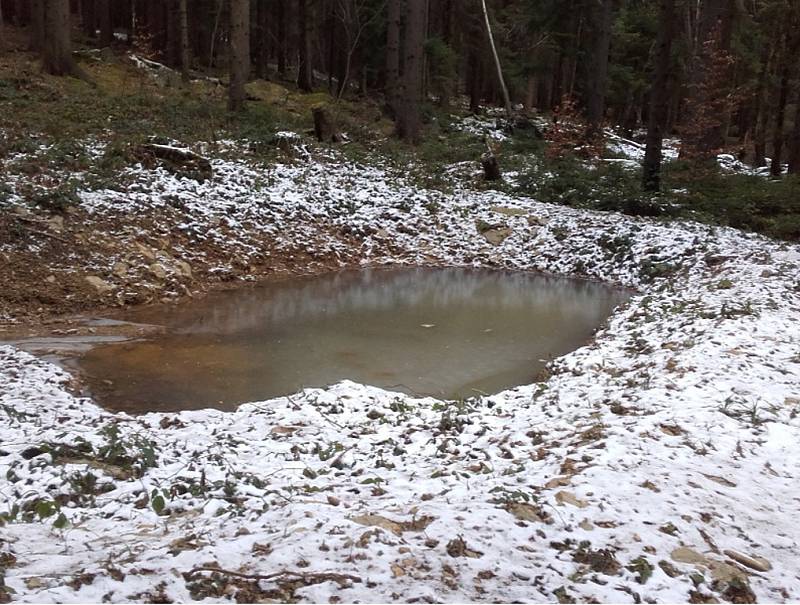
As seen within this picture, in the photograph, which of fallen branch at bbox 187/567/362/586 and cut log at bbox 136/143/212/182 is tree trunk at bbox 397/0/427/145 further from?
fallen branch at bbox 187/567/362/586

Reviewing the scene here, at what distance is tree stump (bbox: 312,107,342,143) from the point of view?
717 inches

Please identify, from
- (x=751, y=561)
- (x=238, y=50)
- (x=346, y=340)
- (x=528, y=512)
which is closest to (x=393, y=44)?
(x=238, y=50)

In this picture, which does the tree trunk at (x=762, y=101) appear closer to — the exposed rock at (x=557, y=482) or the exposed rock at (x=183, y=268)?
the exposed rock at (x=183, y=268)

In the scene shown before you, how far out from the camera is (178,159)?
13.4 meters

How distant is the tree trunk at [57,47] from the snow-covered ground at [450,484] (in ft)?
45.6

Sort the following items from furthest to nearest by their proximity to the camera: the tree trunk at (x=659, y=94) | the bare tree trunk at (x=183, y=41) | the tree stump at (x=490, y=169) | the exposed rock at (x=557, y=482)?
the bare tree trunk at (x=183, y=41), the tree stump at (x=490, y=169), the tree trunk at (x=659, y=94), the exposed rock at (x=557, y=482)

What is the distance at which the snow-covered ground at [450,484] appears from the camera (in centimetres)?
321

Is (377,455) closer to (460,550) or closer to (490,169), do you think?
(460,550)

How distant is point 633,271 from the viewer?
1307 cm

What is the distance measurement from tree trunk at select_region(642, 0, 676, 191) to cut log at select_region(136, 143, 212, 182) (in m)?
10.6

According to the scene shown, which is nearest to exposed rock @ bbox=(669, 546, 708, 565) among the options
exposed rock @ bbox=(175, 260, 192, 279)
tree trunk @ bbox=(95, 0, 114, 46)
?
exposed rock @ bbox=(175, 260, 192, 279)

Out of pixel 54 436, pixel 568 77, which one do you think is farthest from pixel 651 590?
pixel 568 77

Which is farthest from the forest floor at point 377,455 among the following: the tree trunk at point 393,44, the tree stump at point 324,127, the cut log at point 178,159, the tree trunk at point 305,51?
the tree trunk at point 305,51

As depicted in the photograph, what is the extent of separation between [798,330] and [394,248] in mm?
8328
